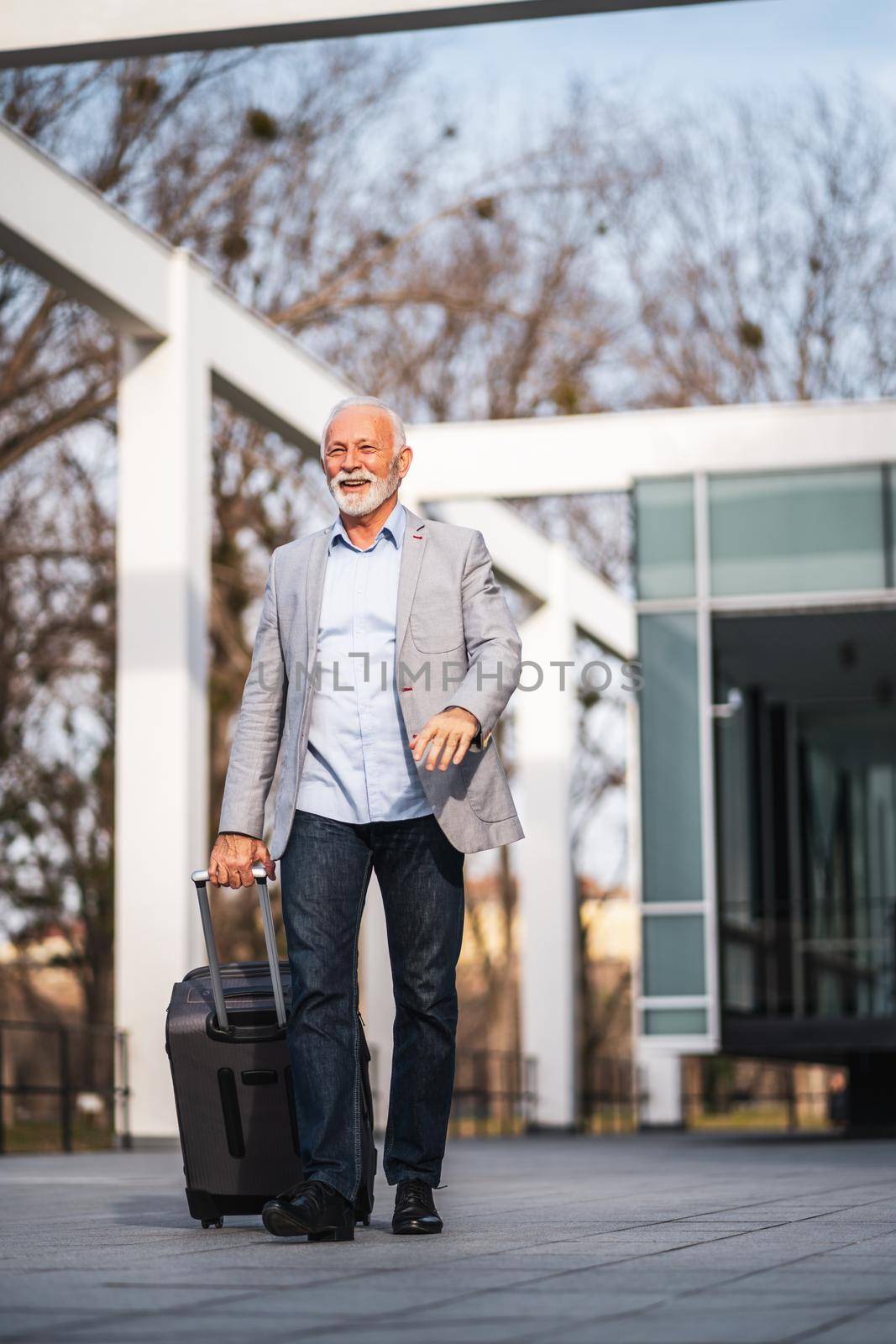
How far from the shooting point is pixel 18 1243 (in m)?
4.11

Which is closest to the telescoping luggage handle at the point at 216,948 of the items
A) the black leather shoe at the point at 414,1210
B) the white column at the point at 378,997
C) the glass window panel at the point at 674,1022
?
the black leather shoe at the point at 414,1210

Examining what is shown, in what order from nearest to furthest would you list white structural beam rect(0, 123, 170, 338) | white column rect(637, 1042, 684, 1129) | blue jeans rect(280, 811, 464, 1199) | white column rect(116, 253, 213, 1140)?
blue jeans rect(280, 811, 464, 1199)
white structural beam rect(0, 123, 170, 338)
white column rect(116, 253, 213, 1140)
white column rect(637, 1042, 684, 1129)

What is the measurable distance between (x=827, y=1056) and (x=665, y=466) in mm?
5686

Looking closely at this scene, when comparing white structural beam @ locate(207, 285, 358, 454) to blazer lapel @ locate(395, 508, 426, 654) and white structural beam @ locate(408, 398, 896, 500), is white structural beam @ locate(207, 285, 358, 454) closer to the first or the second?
white structural beam @ locate(408, 398, 896, 500)

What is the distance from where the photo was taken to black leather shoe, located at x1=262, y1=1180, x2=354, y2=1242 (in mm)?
3958

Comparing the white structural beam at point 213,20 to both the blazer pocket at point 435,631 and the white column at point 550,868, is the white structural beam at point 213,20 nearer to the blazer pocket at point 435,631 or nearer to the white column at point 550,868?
the blazer pocket at point 435,631

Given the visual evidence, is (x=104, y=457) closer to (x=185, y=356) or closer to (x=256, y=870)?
(x=185, y=356)

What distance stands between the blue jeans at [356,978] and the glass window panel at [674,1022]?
32.2ft

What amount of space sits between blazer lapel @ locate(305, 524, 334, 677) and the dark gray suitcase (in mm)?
522

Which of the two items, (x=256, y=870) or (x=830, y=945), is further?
(x=830, y=945)

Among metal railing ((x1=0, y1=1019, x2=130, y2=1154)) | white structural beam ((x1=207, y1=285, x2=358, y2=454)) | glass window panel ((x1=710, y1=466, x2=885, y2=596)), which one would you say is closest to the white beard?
metal railing ((x1=0, y1=1019, x2=130, y2=1154))

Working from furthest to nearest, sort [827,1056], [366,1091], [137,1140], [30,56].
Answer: [827,1056], [137,1140], [30,56], [366,1091]

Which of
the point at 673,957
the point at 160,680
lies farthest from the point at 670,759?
the point at 160,680

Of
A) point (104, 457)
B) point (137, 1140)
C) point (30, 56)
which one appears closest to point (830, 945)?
point (137, 1140)
